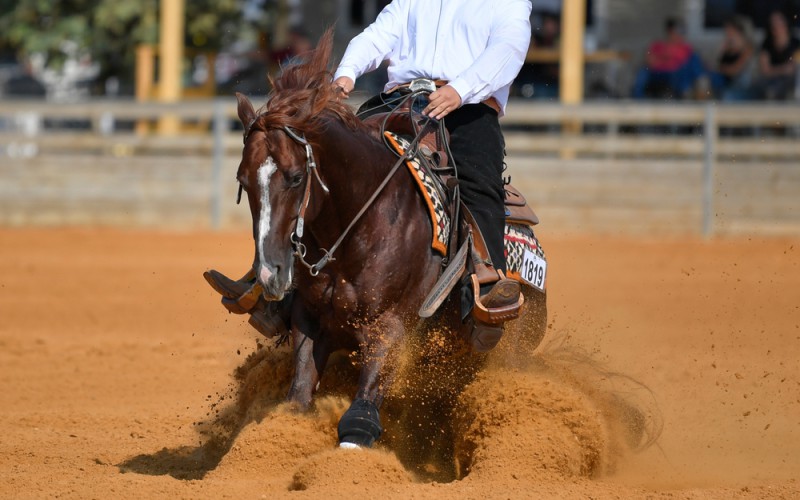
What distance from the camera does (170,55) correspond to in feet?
59.0

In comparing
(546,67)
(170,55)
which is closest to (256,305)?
(170,55)

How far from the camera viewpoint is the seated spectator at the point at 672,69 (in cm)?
1666

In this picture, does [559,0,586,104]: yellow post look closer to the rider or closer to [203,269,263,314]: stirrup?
the rider

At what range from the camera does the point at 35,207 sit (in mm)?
17094

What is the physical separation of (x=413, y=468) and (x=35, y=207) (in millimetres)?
12670

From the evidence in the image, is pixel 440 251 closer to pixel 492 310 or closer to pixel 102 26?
pixel 492 310

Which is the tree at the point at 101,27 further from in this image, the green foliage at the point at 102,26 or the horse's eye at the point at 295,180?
the horse's eye at the point at 295,180

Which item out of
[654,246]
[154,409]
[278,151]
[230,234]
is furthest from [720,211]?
[278,151]

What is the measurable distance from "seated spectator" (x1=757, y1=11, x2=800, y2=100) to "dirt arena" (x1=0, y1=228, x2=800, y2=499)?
14.3 feet

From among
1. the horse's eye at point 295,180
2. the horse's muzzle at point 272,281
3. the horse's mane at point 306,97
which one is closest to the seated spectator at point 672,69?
the horse's mane at point 306,97

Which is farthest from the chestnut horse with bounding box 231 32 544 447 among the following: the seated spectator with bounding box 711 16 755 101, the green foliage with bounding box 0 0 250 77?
the green foliage with bounding box 0 0 250 77

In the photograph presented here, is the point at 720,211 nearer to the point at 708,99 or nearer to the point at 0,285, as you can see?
the point at 708,99

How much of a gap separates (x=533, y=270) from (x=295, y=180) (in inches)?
76.4

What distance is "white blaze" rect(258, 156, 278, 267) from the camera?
4.61 metres
